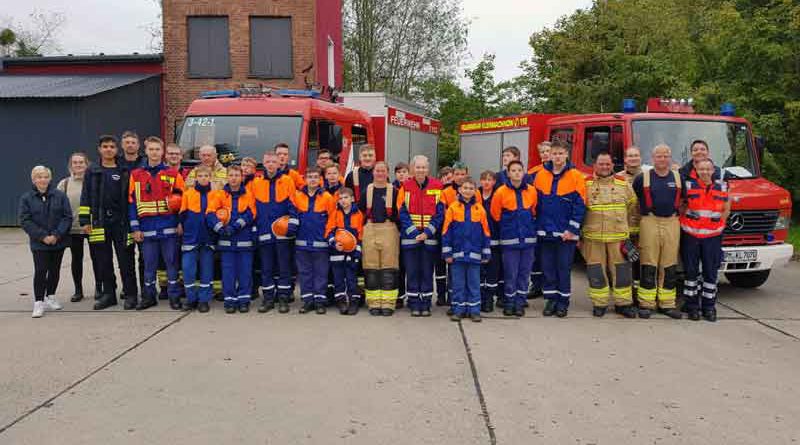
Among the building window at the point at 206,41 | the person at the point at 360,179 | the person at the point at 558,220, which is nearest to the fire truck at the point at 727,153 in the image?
the person at the point at 558,220

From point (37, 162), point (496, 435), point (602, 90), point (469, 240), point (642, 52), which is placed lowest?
point (496, 435)

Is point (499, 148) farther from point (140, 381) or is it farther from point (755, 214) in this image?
point (140, 381)

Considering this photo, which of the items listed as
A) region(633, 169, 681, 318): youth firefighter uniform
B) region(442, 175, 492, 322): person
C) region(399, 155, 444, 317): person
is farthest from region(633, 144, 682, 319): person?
region(399, 155, 444, 317): person

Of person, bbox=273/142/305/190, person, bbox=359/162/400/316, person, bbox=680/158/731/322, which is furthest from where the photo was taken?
person, bbox=273/142/305/190

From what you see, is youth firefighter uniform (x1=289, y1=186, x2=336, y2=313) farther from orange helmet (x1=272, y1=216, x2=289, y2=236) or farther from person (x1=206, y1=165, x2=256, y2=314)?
person (x1=206, y1=165, x2=256, y2=314)

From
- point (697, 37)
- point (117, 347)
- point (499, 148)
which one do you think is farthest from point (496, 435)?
point (697, 37)

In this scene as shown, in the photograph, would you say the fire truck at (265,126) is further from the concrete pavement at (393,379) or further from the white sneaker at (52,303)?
the concrete pavement at (393,379)

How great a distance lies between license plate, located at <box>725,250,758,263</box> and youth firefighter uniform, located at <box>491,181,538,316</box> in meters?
2.33

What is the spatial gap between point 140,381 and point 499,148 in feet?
26.9

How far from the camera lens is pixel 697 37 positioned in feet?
56.0

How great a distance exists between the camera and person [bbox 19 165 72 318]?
6750mm

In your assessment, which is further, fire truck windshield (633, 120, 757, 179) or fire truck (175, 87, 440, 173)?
fire truck (175, 87, 440, 173)

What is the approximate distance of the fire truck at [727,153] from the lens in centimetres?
732

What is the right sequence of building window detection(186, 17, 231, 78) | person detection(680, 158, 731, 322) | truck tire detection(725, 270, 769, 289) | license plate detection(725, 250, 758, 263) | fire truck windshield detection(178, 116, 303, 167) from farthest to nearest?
building window detection(186, 17, 231, 78) < fire truck windshield detection(178, 116, 303, 167) < truck tire detection(725, 270, 769, 289) < license plate detection(725, 250, 758, 263) < person detection(680, 158, 731, 322)
